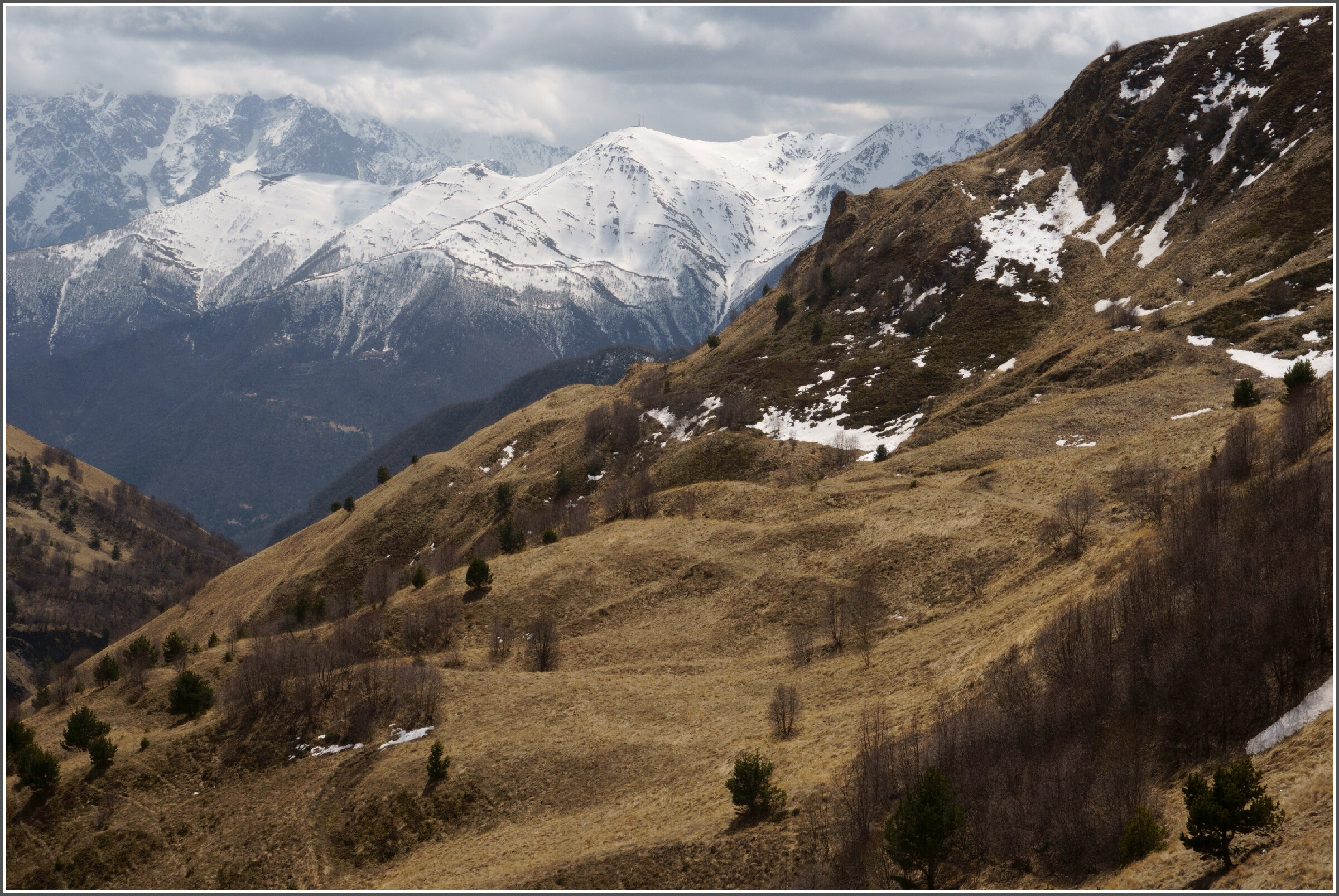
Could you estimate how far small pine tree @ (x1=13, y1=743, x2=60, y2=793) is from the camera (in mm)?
52750

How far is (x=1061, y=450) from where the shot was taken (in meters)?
85.6

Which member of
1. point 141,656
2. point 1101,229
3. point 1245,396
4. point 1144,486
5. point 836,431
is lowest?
point 141,656

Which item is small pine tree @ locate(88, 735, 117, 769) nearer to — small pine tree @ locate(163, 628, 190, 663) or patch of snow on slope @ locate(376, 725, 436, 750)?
patch of snow on slope @ locate(376, 725, 436, 750)

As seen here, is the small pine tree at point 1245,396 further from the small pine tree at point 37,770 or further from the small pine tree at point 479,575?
the small pine tree at point 37,770

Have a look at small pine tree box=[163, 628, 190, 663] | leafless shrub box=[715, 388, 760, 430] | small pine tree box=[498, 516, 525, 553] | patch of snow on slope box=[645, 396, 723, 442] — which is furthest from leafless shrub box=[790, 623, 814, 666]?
patch of snow on slope box=[645, 396, 723, 442]

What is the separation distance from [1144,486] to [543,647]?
42.2 metres

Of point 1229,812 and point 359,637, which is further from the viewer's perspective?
point 359,637

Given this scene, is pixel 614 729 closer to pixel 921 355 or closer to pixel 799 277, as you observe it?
pixel 921 355

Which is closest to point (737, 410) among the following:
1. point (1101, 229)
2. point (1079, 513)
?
point (1101, 229)

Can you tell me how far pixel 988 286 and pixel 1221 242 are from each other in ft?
101

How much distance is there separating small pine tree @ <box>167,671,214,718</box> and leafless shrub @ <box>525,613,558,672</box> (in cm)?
2123

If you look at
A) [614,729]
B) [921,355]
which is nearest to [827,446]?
[921,355]

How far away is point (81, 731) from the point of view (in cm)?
5781

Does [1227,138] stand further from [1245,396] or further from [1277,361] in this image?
[1245,396]
